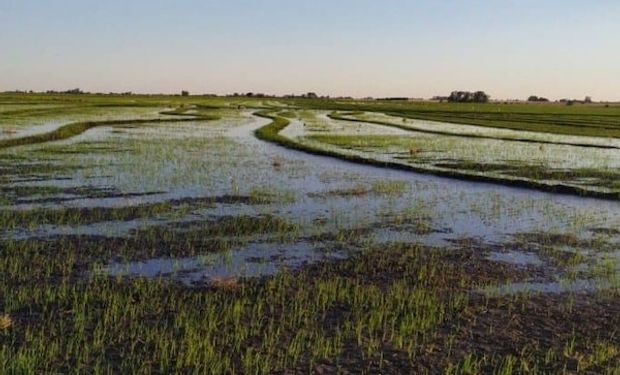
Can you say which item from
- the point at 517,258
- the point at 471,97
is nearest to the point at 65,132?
the point at 517,258

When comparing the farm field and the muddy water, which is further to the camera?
the muddy water

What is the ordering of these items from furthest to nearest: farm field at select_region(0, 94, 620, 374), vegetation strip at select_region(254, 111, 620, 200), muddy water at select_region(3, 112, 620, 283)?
vegetation strip at select_region(254, 111, 620, 200), muddy water at select_region(3, 112, 620, 283), farm field at select_region(0, 94, 620, 374)

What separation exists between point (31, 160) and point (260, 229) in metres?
11.5

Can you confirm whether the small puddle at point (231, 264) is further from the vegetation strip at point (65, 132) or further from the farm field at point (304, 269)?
the vegetation strip at point (65, 132)

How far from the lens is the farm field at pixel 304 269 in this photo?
5992 millimetres

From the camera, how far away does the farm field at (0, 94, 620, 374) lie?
5992mm

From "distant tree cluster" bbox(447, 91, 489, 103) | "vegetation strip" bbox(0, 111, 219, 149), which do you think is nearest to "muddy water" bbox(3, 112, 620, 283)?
"vegetation strip" bbox(0, 111, 219, 149)

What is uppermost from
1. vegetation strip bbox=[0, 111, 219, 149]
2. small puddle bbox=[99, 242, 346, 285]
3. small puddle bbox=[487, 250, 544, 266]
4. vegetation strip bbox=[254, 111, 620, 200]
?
vegetation strip bbox=[0, 111, 219, 149]

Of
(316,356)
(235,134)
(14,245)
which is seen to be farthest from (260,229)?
(235,134)

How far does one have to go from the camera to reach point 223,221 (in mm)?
11633

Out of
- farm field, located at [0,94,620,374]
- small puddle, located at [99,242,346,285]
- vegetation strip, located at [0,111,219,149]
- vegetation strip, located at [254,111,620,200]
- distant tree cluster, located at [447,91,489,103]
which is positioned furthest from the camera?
distant tree cluster, located at [447,91,489,103]

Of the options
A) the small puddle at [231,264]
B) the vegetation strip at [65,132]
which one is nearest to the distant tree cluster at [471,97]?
the vegetation strip at [65,132]

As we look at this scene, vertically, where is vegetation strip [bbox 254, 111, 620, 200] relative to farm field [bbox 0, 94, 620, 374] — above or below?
above

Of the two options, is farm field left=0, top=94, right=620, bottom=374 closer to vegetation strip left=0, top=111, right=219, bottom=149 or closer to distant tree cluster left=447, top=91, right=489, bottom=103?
vegetation strip left=0, top=111, right=219, bottom=149
